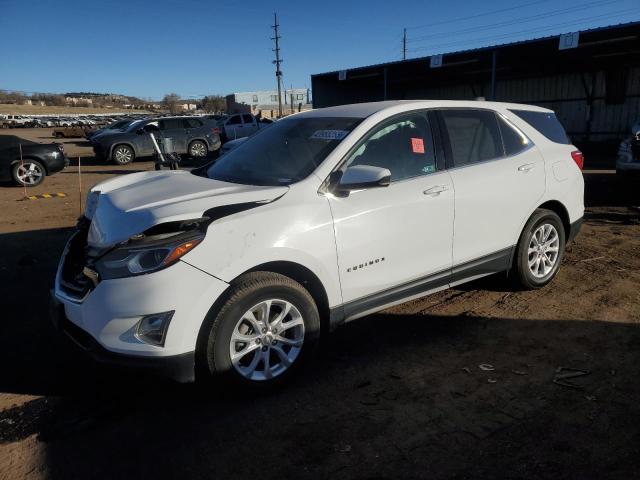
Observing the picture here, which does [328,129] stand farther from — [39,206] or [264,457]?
[39,206]

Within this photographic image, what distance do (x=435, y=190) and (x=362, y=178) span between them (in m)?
0.81

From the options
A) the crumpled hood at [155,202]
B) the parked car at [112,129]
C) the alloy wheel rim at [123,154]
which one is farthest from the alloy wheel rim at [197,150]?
the crumpled hood at [155,202]

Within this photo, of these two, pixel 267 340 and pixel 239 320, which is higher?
pixel 239 320

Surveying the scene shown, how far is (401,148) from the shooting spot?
3592 millimetres

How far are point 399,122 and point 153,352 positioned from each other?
2.35m

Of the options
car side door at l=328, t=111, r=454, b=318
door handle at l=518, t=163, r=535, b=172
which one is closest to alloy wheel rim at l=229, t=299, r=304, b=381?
car side door at l=328, t=111, r=454, b=318

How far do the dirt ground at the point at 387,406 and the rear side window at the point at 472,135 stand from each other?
4.37ft

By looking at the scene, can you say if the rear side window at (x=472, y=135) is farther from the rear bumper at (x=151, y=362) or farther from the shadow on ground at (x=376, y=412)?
the rear bumper at (x=151, y=362)

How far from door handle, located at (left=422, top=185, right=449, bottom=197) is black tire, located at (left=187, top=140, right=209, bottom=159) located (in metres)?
16.8

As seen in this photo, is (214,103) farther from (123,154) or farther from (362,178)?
(362,178)

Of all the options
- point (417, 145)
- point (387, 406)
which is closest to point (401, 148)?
point (417, 145)

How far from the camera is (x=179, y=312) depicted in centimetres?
259

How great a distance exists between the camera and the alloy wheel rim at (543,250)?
174 inches

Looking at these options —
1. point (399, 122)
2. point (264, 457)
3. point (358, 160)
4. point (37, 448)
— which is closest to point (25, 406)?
point (37, 448)
